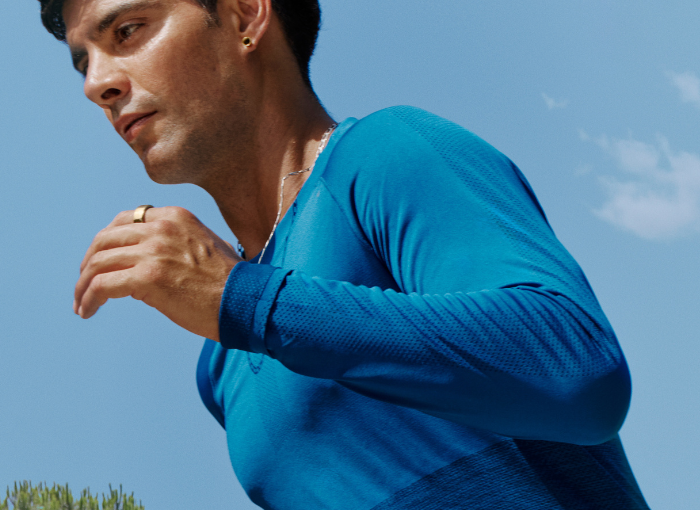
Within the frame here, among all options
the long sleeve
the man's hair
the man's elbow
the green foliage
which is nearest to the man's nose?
the man's hair

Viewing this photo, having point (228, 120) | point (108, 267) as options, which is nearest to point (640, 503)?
point (108, 267)

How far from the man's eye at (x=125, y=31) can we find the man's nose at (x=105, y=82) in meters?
0.06

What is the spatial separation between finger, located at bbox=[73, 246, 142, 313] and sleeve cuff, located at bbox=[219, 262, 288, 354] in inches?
7.0

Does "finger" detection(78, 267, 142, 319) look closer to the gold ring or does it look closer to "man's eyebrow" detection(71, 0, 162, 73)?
the gold ring

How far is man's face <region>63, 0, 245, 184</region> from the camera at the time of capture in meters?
1.89

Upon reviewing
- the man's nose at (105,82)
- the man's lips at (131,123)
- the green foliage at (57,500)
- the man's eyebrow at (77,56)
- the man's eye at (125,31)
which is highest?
the man's eyebrow at (77,56)

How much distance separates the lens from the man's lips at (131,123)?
74.7 inches

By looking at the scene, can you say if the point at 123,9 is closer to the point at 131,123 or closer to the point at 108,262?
the point at 131,123

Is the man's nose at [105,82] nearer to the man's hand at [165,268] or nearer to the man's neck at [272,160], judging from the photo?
the man's neck at [272,160]

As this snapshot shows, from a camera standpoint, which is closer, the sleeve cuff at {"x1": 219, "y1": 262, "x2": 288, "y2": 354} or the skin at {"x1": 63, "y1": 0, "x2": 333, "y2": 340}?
the sleeve cuff at {"x1": 219, "y1": 262, "x2": 288, "y2": 354}

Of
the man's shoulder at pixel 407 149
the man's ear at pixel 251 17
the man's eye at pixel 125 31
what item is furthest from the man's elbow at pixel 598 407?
the man's eye at pixel 125 31

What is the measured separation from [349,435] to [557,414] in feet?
1.66

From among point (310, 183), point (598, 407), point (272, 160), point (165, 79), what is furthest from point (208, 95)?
point (598, 407)

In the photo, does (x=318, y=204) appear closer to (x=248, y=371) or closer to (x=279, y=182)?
(x=279, y=182)
